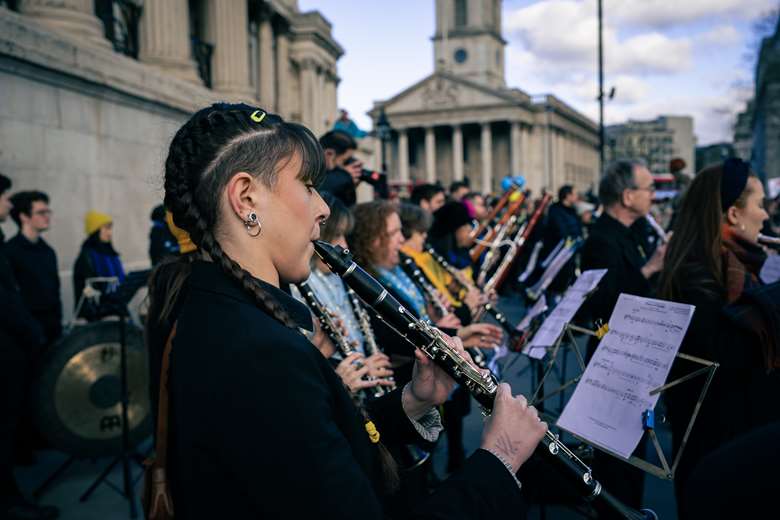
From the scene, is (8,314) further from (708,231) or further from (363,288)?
(708,231)

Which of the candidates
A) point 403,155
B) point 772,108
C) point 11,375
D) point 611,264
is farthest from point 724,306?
point 403,155

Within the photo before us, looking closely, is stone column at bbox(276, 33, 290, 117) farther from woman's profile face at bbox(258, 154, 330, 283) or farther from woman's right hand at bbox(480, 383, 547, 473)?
woman's right hand at bbox(480, 383, 547, 473)

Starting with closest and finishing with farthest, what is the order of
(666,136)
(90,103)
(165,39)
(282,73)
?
(90,103) < (165,39) < (282,73) < (666,136)

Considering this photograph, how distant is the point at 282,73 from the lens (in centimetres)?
2736

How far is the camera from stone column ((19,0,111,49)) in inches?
Answer: 337

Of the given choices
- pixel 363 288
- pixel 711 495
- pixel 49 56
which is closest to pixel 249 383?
pixel 363 288

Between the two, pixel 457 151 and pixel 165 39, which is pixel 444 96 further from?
pixel 165 39

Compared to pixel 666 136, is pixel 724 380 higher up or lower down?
lower down

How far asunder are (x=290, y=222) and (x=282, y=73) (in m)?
27.5

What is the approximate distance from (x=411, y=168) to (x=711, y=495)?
253ft

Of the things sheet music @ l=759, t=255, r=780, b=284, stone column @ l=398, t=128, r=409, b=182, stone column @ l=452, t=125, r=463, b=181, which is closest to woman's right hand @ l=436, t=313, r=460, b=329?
sheet music @ l=759, t=255, r=780, b=284

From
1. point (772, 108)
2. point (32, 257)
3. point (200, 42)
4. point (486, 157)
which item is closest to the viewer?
point (32, 257)

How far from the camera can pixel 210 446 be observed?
49.5 inches

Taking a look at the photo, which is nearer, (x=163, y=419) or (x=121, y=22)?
(x=163, y=419)
